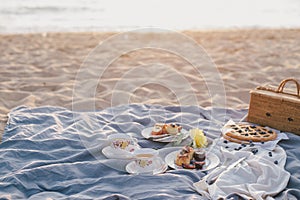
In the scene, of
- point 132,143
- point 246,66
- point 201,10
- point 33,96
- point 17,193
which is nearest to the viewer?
point 17,193

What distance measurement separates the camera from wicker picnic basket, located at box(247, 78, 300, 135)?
2.15m

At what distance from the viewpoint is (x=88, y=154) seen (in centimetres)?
203

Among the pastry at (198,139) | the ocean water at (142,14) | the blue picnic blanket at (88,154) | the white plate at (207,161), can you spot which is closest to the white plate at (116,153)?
the blue picnic blanket at (88,154)

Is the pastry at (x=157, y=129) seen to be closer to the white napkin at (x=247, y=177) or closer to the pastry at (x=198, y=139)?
the pastry at (x=198, y=139)

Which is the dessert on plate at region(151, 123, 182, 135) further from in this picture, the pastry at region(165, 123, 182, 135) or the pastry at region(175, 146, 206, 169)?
the pastry at region(175, 146, 206, 169)

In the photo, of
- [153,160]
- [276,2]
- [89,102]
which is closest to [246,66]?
[89,102]

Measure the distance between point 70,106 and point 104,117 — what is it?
1.01ft

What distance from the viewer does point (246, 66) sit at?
346 cm

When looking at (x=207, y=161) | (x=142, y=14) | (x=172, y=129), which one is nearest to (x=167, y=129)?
(x=172, y=129)

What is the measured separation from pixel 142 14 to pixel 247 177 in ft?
14.8

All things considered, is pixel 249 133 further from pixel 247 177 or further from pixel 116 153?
pixel 116 153

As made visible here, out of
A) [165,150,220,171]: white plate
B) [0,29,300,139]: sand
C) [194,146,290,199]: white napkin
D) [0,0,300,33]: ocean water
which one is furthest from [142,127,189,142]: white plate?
[0,0,300,33]: ocean water

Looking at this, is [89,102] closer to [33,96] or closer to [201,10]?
[33,96]

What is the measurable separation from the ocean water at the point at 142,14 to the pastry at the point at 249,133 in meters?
2.89
